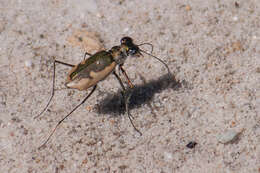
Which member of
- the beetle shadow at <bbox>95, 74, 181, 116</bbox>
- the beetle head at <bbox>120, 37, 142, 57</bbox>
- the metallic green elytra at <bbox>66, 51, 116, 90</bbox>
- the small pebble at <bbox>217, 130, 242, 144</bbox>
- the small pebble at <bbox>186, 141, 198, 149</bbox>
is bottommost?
the small pebble at <bbox>186, 141, 198, 149</bbox>

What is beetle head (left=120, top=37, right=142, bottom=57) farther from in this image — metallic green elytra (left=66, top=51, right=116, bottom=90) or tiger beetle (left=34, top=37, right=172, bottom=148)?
metallic green elytra (left=66, top=51, right=116, bottom=90)

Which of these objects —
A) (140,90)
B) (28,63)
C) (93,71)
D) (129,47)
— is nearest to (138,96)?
(140,90)

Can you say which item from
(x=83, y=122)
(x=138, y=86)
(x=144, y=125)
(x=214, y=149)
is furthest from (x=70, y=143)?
(x=214, y=149)

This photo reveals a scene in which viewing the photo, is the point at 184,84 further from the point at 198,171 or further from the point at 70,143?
the point at 70,143

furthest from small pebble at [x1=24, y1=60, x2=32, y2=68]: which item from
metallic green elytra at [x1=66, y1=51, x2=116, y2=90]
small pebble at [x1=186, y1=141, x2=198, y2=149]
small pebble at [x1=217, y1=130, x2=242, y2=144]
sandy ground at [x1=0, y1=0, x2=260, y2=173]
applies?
small pebble at [x1=217, y1=130, x2=242, y2=144]

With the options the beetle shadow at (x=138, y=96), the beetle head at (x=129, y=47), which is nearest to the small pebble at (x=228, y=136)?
the beetle shadow at (x=138, y=96)

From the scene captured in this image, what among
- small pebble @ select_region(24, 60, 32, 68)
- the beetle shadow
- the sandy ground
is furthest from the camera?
small pebble @ select_region(24, 60, 32, 68)

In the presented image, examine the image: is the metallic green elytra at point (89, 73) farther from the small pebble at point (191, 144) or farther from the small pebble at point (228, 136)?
the small pebble at point (228, 136)

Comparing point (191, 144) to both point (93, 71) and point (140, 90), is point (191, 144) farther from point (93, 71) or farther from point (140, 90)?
point (93, 71)
